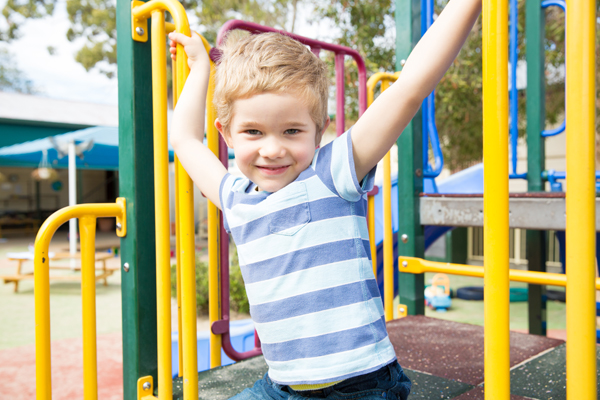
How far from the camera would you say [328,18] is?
590cm

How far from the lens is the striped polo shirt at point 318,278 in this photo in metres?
0.89

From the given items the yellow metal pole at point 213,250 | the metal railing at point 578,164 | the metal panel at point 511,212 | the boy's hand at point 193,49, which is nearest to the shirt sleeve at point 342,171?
the metal railing at point 578,164

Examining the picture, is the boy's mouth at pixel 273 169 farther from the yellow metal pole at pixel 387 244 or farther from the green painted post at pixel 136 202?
the yellow metal pole at pixel 387 244

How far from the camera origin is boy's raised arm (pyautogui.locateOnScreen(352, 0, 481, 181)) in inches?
31.4

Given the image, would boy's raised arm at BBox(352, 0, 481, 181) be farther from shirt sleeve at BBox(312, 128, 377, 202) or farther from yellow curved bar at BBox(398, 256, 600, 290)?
yellow curved bar at BBox(398, 256, 600, 290)

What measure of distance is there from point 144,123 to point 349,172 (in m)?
0.81

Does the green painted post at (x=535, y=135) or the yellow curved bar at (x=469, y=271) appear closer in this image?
the yellow curved bar at (x=469, y=271)

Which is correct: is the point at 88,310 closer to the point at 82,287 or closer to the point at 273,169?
the point at 82,287

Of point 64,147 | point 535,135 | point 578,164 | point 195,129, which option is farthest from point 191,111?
point 64,147

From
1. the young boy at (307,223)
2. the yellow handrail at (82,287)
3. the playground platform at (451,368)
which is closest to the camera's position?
the young boy at (307,223)

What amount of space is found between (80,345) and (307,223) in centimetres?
394

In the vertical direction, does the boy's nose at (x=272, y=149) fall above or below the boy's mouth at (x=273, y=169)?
above

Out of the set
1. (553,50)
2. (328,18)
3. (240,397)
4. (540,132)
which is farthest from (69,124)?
(240,397)

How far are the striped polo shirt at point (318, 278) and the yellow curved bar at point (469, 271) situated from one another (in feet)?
→ 2.35
